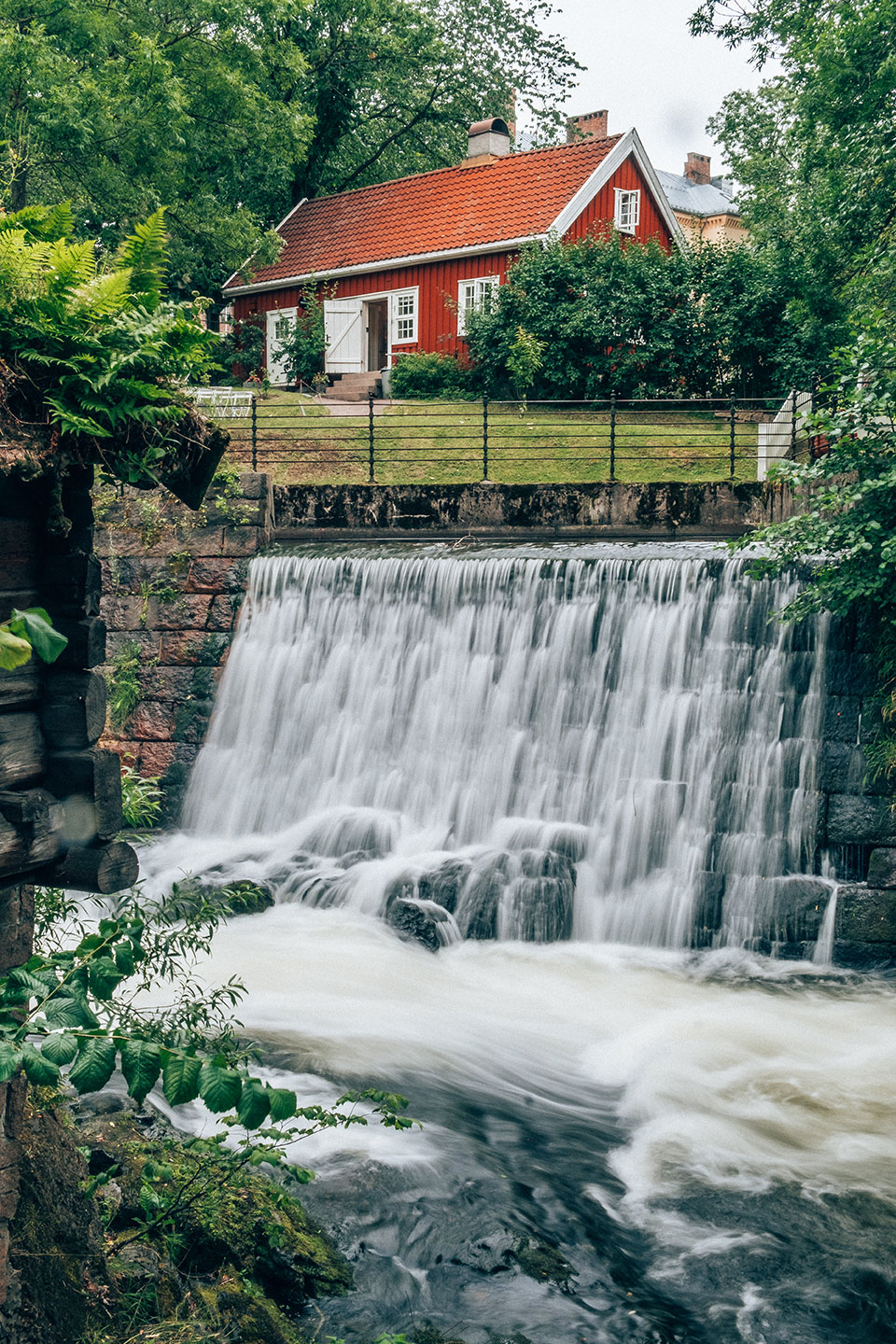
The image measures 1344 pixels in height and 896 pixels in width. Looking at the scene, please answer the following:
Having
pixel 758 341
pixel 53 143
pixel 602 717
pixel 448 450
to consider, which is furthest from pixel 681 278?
pixel 602 717

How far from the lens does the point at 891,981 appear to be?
8.64 m

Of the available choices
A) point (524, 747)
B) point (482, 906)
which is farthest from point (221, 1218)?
point (524, 747)

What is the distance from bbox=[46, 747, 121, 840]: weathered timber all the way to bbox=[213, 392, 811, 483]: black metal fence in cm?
1123

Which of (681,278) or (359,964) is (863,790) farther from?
(681,278)

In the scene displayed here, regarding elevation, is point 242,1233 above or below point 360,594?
below

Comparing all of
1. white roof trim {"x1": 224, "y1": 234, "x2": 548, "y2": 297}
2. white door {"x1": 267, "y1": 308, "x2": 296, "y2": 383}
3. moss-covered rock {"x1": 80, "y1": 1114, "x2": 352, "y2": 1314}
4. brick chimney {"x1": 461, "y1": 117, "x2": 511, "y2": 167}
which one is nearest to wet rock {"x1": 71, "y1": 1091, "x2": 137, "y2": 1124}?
moss-covered rock {"x1": 80, "y1": 1114, "x2": 352, "y2": 1314}

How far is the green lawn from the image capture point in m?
16.1

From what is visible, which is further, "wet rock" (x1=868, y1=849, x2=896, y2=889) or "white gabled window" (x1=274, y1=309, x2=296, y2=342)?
"white gabled window" (x1=274, y1=309, x2=296, y2=342)

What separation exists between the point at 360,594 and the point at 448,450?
5433 millimetres

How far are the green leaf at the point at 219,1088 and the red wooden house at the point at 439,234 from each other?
2334 cm

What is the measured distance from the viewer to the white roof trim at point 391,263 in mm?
24781

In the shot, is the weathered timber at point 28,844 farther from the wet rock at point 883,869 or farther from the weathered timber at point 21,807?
the wet rock at point 883,869

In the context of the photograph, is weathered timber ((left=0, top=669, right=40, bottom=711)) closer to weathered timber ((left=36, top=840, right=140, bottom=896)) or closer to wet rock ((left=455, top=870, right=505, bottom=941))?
weathered timber ((left=36, top=840, right=140, bottom=896))

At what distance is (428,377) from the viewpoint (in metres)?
24.0
